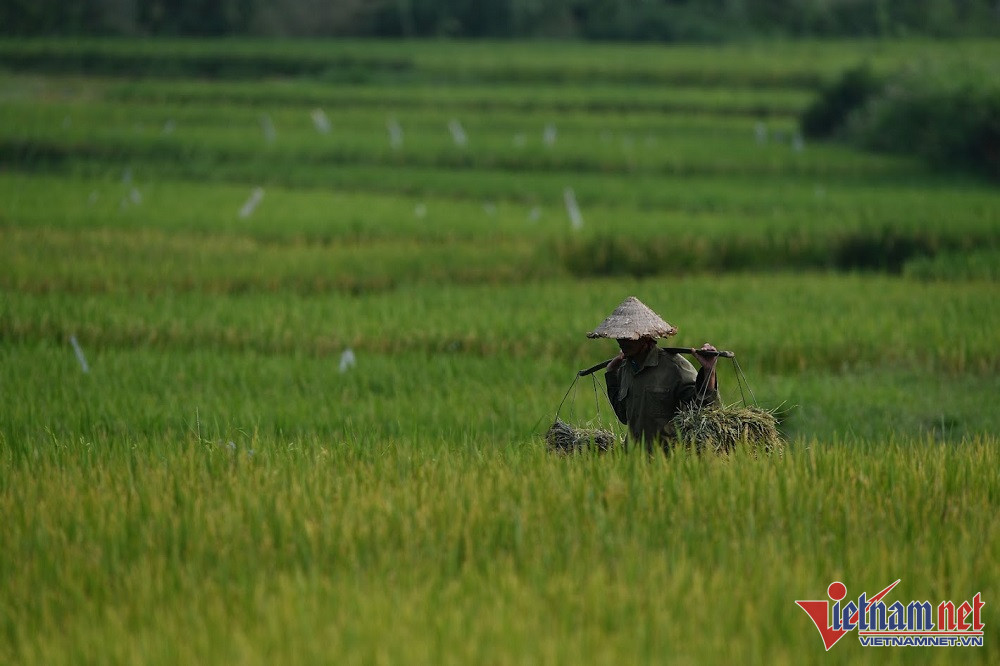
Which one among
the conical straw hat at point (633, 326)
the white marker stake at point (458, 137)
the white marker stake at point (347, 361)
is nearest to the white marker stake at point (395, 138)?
the white marker stake at point (458, 137)

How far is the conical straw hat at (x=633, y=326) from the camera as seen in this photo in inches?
173

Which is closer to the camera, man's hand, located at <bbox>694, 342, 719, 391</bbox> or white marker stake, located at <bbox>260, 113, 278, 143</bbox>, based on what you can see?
man's hand, located at <bbox>694, 342, 719, 391</bbox>

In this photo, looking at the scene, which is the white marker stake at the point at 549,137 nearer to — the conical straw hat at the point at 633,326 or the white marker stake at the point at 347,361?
the white marker stake at the point at 347,361

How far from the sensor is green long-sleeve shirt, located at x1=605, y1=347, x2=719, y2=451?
4.59 m

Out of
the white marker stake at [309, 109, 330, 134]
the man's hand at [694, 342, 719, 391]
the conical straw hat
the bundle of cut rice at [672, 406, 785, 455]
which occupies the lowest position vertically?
the white marker stake at [309, 109, 330, 134]

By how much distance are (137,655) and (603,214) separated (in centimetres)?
1127

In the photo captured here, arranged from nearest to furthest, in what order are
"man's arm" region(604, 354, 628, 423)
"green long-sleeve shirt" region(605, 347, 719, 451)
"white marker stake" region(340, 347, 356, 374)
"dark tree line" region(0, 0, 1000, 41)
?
"green long-sleeve shirt" region(605, 347, 719, 451), "man's arm" region(604, 354, 628, 423), "white marker stake" region(340, 347, 356, 374), "dark tree line" region(0, 0, 1000, 41)

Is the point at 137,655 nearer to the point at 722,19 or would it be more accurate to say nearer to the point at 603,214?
the point at 603,214

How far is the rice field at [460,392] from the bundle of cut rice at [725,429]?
93 mm

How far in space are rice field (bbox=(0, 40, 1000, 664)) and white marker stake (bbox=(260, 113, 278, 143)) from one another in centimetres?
10

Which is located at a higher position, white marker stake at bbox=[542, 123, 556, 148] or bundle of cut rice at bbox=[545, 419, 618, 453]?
bundle of cut rice at bbox=[545, 419, 618, 453]

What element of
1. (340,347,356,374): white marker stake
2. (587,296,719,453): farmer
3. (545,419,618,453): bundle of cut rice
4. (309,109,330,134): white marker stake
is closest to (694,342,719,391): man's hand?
(587,296,719,453): farmer

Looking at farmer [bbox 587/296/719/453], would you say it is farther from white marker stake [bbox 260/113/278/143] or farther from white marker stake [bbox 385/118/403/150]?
white marker stake [bbox 260/113/278/143]

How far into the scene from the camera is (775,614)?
3457mm
